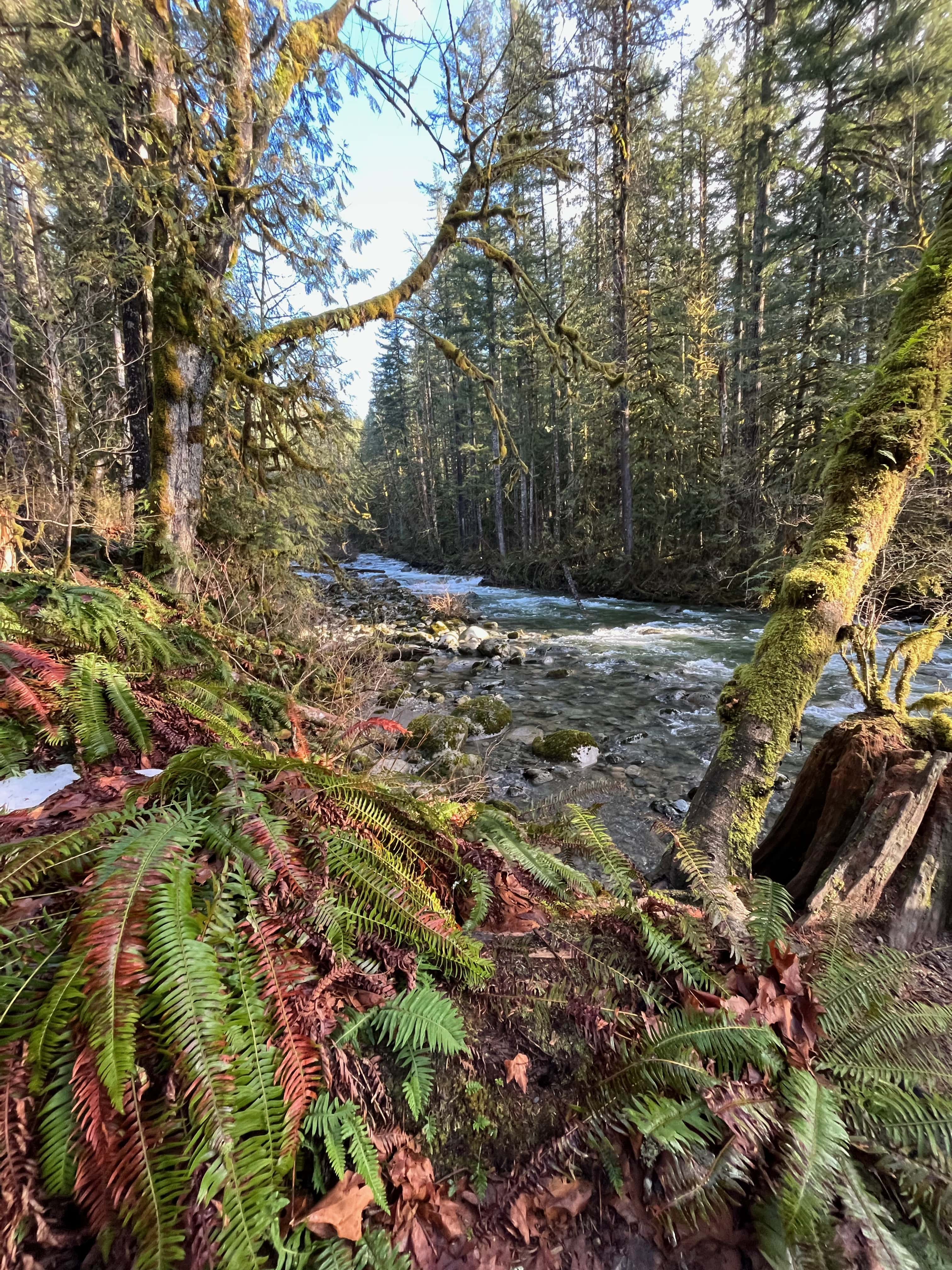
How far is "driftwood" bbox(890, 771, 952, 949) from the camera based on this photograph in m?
2.59

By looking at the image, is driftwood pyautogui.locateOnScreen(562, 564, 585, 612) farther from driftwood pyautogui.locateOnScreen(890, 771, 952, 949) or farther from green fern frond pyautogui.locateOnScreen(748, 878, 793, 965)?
green fern frond pyautogui.locateOnScreen(748, 878, 793, 965)

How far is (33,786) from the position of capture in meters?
2.22

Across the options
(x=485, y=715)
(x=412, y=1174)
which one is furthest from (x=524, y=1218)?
(x=485, y=715)

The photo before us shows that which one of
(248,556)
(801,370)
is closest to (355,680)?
(248,556)

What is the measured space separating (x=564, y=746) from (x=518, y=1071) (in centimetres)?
564

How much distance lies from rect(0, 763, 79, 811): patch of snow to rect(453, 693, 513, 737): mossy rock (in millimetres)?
5713

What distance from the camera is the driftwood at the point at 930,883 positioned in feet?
8.51

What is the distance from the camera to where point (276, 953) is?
145 cm

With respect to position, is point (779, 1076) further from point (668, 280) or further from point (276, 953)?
point (668, 280)

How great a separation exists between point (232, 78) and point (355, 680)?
20.5 ft

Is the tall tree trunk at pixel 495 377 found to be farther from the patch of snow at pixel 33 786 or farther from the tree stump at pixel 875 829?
the patch of snow at pixel 33 786

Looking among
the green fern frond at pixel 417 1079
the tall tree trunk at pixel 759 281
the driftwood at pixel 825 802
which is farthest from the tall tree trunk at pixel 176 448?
the tall tree trunk at pixel 759 281

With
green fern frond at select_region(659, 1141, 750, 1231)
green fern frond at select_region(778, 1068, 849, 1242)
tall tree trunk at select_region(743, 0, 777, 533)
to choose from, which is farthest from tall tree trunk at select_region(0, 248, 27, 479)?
tall tree trunk at select_region(743, 0, 777, 533)

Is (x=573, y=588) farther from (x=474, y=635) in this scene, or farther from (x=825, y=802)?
(x=825, y=802)
